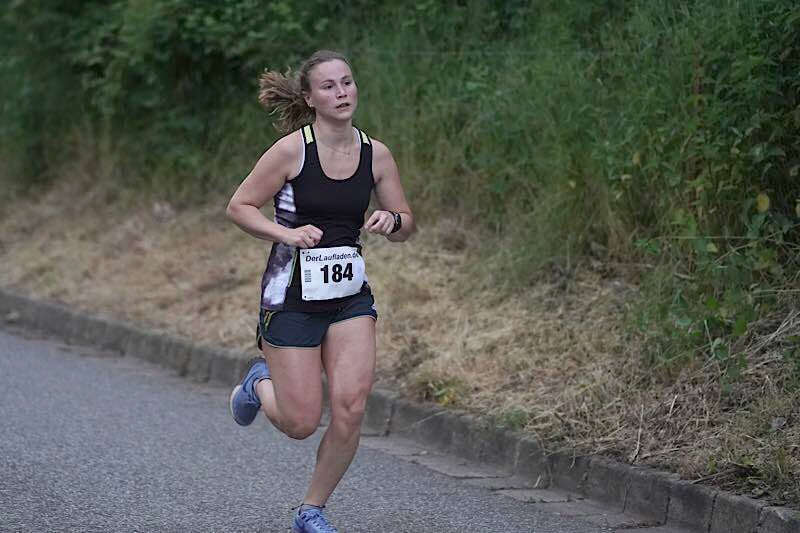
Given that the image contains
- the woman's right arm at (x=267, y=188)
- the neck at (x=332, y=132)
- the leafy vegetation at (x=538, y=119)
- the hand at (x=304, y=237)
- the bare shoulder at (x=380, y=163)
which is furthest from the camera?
the leafy vegetation at (x=538, y=119)

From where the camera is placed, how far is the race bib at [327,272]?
16.1 ft

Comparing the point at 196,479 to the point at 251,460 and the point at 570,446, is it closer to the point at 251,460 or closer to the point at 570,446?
the point at 251,460

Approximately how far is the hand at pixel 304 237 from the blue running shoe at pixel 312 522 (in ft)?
3.32

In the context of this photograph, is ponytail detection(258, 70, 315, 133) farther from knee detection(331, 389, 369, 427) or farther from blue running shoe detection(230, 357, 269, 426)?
knee detection(331, 389, 369, 427)

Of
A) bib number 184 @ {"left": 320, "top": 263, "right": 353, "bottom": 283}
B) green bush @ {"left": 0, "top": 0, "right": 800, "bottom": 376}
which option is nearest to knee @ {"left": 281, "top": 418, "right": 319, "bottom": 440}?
bib number 184 @ {"left": 320, "top": 263, "right": 353, "bottom": 283}

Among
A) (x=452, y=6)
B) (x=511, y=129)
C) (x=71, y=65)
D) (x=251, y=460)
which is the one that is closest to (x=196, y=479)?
(x=251, y=460)

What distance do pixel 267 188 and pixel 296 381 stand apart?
0.71m

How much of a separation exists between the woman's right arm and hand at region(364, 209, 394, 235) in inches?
9.7

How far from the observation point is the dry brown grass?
592 centimetres

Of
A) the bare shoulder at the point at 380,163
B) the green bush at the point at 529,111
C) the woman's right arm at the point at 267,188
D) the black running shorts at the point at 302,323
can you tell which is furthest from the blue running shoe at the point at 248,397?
the green bush at the point at 529,111

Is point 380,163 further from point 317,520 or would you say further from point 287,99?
point 317,520

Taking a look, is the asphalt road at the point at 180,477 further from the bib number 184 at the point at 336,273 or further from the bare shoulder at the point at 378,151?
the bare shoulder at the point at 378,151

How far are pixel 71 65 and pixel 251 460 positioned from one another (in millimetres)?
9169

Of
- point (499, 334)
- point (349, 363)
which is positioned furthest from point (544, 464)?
point (349, 363)
